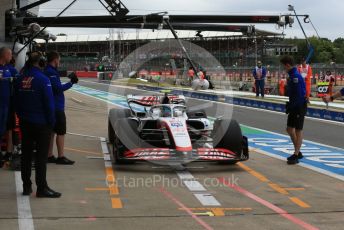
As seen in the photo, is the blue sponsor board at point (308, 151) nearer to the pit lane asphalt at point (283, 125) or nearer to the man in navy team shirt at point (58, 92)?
the pit lane asphalt at point (283, 125)

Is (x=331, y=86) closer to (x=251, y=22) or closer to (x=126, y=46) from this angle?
(x=251, y=22)

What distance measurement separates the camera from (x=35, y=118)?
6828 mm

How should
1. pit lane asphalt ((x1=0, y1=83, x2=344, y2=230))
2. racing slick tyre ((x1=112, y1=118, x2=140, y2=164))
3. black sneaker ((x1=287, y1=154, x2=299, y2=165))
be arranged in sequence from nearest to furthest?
pit lane asphalt ((x1=0, y1=83, x2=344, y2=230)) → racing slick tyre ((x1=112, y1=118, x2=140, y2=164)) → black sneaker ((x1=287, y1=154, x2=299, y2=165))

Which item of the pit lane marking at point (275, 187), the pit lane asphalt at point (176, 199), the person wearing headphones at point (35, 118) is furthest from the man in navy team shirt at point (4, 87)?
the pit lane marking at point (275, 187)

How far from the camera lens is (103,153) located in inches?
413

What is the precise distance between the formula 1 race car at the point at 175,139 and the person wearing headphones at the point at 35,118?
1864 mm

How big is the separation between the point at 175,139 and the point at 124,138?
832 mm

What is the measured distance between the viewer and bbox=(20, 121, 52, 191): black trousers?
6.84m

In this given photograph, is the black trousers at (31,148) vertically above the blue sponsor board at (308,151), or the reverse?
the black trousers at (31,148)

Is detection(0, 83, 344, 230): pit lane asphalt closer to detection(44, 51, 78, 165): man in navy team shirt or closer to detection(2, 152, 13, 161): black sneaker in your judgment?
detection(44, 51, 78, 165): man in navy team shirt

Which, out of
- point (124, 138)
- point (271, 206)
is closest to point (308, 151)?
point (124, 138)

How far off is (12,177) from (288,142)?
6.76 meters

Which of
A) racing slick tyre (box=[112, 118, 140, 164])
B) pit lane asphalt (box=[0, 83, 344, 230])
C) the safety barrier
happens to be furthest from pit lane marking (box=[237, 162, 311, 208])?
the safety barrier

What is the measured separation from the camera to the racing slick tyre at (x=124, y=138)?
28.2 ft
